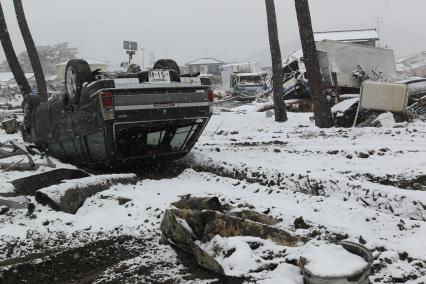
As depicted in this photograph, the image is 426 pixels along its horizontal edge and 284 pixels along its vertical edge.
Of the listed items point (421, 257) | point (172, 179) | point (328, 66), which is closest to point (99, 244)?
point (172, 179)

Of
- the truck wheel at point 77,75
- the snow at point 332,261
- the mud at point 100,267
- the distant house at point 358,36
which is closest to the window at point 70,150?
the truck wheel at point 77,75

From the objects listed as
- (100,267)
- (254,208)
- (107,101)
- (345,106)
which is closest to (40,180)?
(107,101)

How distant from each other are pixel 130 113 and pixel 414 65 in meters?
60.7

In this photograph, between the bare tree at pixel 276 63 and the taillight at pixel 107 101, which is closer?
the taillight at pixel 107 101

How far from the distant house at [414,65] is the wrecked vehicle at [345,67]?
3214 centimetres

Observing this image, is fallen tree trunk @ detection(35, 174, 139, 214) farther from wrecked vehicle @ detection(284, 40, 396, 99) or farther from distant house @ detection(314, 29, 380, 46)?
distant house @ detection(314, 29, 380, 46)

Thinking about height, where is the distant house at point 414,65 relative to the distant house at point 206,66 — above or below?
below

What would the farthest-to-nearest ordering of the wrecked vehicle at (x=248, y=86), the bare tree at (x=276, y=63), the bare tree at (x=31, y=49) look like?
the wrecked vehicle at (x=248, y=86) → the bare tree at (x=31, y=49) → the bare tree at (x=276, y=63)

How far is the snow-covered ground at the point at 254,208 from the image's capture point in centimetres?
340

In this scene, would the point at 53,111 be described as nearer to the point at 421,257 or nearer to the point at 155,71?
the point at 155,71

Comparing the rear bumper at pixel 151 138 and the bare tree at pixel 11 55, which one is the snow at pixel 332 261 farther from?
the bare tree at pixel 11 55

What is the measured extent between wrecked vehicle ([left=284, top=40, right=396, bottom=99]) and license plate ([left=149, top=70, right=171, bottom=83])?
13.5m

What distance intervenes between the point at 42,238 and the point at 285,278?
258cm

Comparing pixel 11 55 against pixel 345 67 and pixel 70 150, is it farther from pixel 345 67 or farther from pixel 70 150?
pixel 345 67
